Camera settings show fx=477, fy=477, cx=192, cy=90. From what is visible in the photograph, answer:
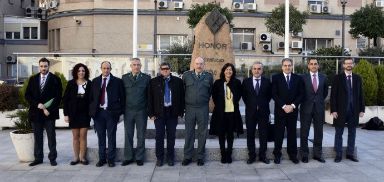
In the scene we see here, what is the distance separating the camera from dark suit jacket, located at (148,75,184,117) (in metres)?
8.01

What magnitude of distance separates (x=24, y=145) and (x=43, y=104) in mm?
955

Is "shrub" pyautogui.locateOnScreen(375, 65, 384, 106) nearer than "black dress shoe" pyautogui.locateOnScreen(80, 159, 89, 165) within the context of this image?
No

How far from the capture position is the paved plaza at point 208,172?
24.2 feet

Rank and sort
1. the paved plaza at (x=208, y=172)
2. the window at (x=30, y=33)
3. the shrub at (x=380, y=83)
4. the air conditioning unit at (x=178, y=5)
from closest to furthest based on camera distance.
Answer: the paved plaza at (x=208, y=172) → the shrub at (x=380, y=83) → the air conditioning unit at (x=178, y=5) → the window at (x=30, y=33)

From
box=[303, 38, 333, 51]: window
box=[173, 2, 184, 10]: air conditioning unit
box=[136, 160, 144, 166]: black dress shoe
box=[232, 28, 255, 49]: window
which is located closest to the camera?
box=[136, 160, 144, 166]: black dress shoe

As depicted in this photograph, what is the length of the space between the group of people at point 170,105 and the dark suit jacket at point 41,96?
0.02 meters

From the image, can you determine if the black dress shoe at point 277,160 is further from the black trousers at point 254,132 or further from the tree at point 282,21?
the tree at point 282,21

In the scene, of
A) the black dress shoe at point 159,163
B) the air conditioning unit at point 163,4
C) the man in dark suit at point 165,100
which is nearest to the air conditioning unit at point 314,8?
the air conditioning unit at point 163,4

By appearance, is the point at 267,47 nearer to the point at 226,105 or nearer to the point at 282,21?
the point at 282,21

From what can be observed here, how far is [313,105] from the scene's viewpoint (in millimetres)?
8453

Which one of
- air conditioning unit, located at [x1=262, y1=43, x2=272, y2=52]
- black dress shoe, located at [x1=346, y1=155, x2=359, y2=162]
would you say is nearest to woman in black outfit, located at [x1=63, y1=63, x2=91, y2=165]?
black dress shoe, located at [x1=346, y1=155, x2=359, y2=162]

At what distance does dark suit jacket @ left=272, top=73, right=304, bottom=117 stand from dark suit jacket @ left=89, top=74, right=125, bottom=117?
8.67ft

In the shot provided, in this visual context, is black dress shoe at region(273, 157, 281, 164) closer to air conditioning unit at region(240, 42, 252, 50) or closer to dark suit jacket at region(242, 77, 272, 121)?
dark suit jacket at region(242, 77, 272, 121)

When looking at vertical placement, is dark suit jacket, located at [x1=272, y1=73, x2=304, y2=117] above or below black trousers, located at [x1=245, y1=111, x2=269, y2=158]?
above
